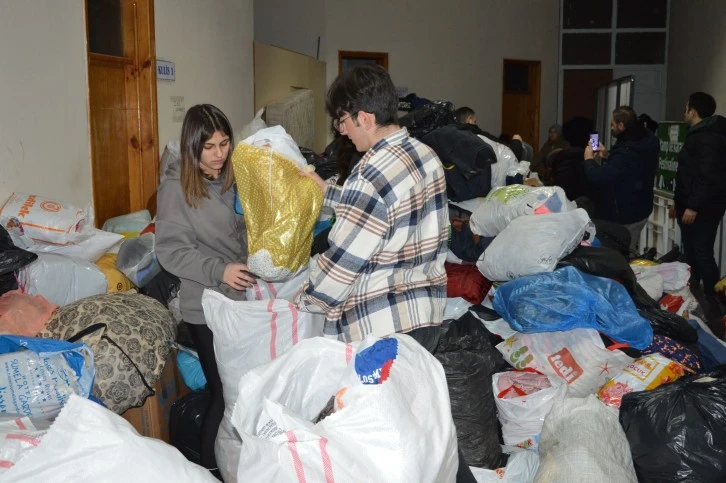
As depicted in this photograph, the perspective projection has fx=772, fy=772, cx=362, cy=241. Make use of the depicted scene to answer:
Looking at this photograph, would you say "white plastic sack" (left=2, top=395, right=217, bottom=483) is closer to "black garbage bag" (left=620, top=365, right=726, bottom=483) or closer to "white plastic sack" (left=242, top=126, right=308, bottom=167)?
"white plastic sack" (left=242, top=126, right=308, bottom=167)

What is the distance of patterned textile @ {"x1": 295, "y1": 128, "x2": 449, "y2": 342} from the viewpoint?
1833mm

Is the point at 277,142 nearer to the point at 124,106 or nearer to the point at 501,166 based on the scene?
the point at 501,166

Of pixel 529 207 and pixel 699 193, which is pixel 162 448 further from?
pixel 699 193

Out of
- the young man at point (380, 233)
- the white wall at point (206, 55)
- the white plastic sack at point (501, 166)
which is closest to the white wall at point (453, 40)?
the white wall at point (206, 55)

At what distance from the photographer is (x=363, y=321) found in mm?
1962

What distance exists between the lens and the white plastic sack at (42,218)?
2904 mm

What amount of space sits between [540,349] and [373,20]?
8.09m

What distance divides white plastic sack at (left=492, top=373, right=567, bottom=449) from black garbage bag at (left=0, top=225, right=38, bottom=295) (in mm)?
1750

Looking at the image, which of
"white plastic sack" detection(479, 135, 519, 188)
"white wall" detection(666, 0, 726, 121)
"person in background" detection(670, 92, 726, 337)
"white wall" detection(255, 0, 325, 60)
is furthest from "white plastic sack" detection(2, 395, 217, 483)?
"white wall" detection(255, 0, 325, 60)

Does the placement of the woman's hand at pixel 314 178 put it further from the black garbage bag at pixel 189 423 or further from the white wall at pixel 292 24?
the white wall at pixel 292 24

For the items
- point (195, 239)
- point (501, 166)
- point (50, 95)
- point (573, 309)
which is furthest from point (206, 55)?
point (573, 309)

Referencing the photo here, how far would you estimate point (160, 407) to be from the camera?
288 centimetres

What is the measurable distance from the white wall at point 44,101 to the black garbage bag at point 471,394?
1.81 metres

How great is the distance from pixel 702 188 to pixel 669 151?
58.1 inches
